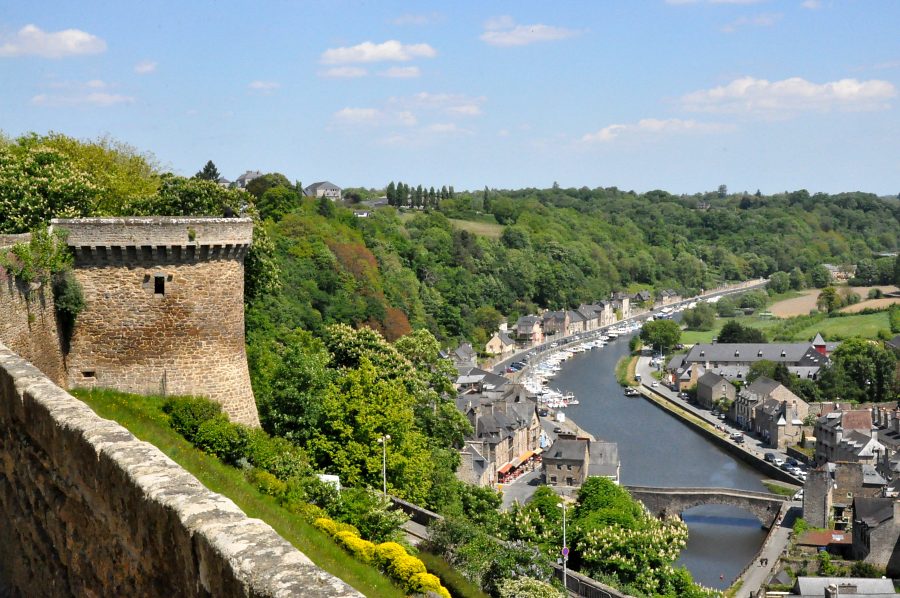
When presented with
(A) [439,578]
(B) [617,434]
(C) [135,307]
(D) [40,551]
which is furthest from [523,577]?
(B) [617,434]

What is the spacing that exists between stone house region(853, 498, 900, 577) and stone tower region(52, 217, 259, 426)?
35.8 m

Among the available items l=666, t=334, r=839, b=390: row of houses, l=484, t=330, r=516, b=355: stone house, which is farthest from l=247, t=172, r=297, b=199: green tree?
l=666, t=334, r=839, b=390: row of houses

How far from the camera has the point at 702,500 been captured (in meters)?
50.9

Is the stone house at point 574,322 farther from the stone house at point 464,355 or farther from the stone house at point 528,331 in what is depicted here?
the stone house at point 464,355

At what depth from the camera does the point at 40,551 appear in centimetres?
721

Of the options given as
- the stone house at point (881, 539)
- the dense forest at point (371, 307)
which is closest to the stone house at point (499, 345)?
the dense forest at point (371, 307)

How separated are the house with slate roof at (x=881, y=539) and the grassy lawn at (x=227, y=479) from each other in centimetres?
3344

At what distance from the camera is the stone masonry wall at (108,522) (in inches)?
166

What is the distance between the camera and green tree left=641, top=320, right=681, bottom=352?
339 ft

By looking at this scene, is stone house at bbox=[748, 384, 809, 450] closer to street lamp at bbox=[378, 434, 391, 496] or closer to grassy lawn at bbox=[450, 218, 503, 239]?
street lamp at bbox=[378, 434, 391, 496]

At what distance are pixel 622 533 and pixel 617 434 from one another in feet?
113

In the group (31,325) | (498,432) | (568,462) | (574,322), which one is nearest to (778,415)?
(498,432)

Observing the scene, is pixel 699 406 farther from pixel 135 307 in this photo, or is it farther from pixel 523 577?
pixel 135 307

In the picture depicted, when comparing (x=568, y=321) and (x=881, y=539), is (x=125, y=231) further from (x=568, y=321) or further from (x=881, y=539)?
(x=568, y=321)
